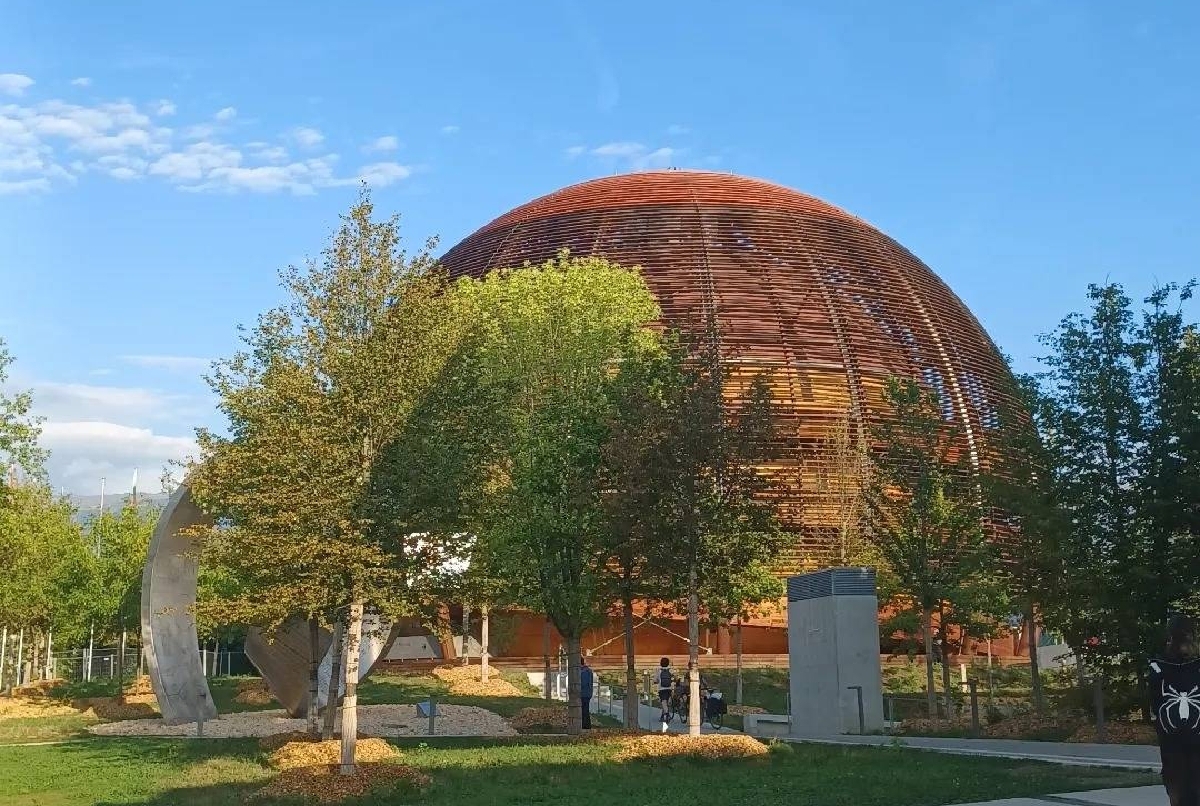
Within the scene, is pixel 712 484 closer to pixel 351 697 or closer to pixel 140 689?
pixel 351 697

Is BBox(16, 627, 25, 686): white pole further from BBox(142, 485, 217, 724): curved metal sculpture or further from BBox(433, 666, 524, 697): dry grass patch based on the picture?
BBox(142, 485, 217, 724): curved metal sculpture

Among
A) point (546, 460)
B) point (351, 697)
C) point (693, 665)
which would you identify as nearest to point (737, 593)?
point (546, 460)

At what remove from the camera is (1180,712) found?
25.8ft

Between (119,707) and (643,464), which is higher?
(643,464)

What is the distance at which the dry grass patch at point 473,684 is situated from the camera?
36.2m

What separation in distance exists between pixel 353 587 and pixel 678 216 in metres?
44.9

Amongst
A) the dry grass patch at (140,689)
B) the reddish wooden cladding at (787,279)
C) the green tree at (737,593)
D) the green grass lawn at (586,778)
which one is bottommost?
the dry grass patch at (140,689)

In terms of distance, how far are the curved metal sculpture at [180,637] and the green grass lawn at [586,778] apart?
16.9ft

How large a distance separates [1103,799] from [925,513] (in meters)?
16.0

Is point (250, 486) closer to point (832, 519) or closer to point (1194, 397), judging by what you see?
point (1194, 397)

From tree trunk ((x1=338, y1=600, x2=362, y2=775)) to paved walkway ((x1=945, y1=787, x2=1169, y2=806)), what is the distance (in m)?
8.09

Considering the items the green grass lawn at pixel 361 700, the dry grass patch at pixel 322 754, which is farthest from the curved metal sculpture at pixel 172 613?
the dry grass patch at pixel 322 754

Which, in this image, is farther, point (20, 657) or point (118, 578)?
point (20, 657)

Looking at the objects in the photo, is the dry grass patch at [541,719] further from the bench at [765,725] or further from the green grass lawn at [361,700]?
the bench at [765,725]
